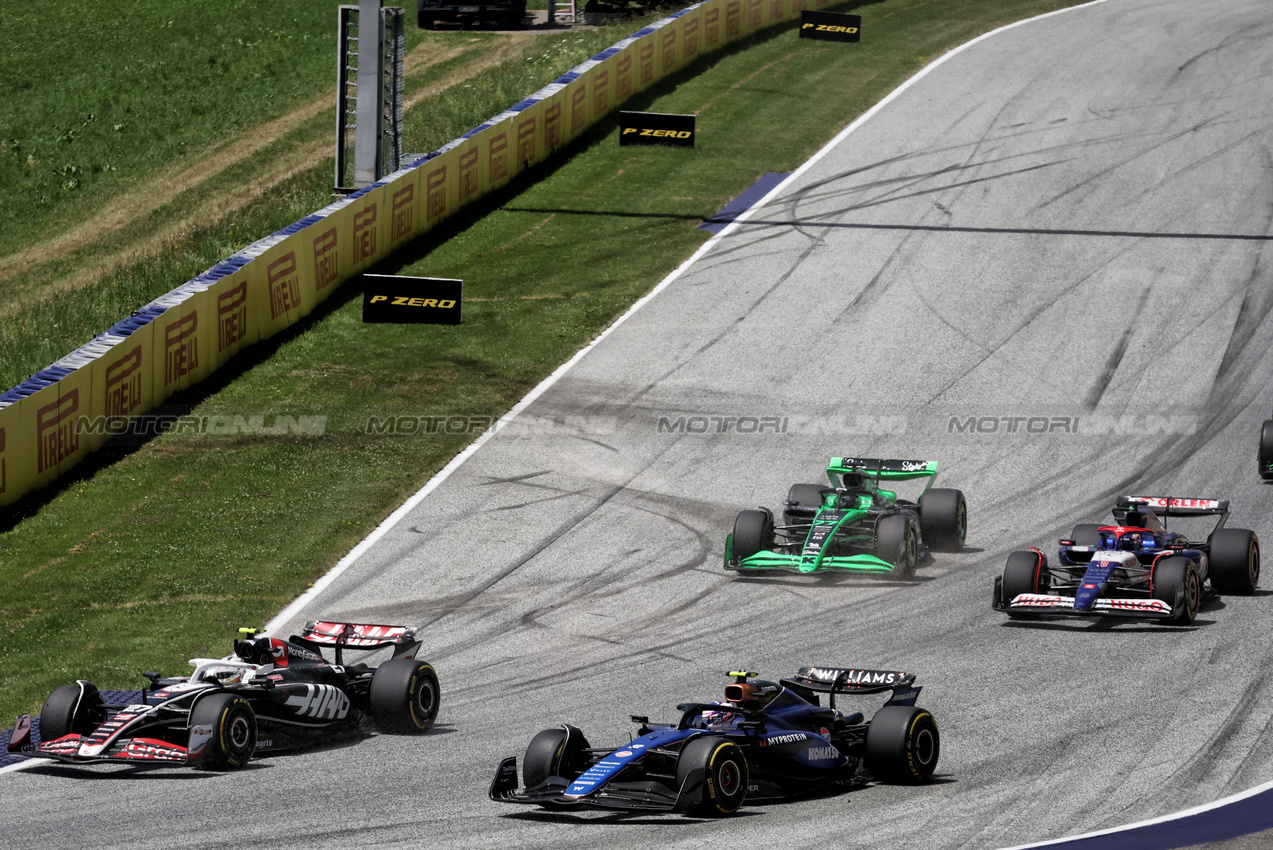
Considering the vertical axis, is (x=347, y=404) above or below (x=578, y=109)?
below

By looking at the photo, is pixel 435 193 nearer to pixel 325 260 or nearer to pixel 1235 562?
pixel 325 260

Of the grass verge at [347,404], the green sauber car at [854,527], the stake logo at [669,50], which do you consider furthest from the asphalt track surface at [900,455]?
the stake logo at [669,50]

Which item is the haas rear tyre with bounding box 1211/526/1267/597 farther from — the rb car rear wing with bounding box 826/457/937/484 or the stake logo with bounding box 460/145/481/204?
the stake logo with bounding box 460/145/481/204

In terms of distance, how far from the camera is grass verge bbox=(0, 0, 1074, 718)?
54.5ft

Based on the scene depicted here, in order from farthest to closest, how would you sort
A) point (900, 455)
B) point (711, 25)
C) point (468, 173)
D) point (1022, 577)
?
point (711, 25) → point (468, 173) → point (900, 455) → point (1022, 577)

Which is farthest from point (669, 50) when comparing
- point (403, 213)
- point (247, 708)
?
point (247, 708)

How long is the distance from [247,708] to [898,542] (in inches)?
302

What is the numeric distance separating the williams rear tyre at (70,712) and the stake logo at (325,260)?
1535 centimetres

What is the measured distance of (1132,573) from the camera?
15.4 meters

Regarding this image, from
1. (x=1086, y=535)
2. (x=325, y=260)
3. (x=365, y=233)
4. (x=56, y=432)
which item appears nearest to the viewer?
(x=1086, y=535)

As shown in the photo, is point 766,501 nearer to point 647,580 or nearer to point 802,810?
point 647,580

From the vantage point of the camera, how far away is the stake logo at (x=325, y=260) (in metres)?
26.4

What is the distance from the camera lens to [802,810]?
10516 millimetres

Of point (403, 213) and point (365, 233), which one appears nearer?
point (365, 233)
